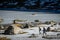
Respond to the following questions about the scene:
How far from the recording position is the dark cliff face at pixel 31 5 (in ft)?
9.57

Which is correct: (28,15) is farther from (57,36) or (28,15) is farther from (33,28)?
(57,36)

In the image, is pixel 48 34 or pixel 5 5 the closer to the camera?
pixel 48 34

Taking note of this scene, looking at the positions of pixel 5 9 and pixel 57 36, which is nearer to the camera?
pixel 57 36

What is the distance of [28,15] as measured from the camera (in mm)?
2910

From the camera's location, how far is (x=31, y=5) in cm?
296

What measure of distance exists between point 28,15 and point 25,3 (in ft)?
0.68

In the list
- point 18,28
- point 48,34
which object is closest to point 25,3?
point 18,28

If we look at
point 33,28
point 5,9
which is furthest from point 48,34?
point 5,9

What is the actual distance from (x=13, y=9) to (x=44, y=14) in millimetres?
515

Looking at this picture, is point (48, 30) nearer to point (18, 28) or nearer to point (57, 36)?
point (57, 36)

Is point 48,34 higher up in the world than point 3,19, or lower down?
lower down

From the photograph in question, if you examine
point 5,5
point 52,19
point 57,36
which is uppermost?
point 5,5

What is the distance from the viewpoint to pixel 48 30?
2807 mm

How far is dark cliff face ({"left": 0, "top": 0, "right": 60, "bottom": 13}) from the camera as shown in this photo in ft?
9.57
